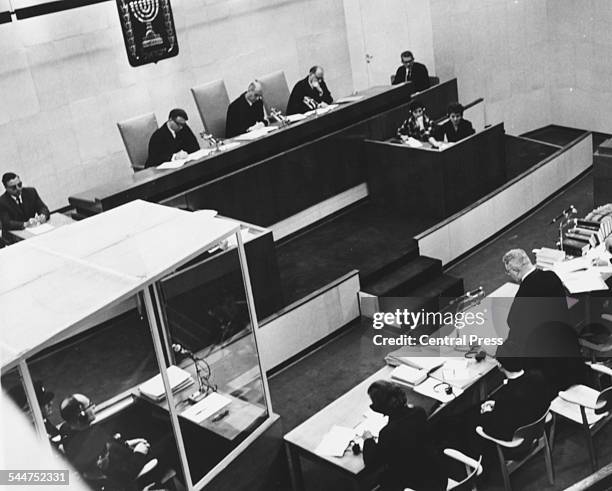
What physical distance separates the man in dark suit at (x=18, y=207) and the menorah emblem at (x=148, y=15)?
2367mm

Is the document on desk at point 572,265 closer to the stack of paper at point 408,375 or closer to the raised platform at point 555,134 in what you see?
the stack of paper at point 408,375

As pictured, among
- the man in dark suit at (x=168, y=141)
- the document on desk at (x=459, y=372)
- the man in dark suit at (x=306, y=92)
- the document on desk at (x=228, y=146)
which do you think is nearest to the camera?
the document on desk at (x=459, y=372)

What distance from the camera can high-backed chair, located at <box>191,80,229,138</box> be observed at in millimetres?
9930

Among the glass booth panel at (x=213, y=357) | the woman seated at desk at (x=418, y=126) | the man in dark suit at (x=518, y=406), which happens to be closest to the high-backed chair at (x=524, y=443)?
the man in dark suit at (x=518, y=406)

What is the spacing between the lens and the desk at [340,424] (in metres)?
4.98

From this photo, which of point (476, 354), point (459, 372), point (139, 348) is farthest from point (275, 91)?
point (459, 372)

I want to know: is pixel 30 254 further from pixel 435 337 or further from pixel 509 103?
pixel 509 103

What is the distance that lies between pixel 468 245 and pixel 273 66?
4283 mm

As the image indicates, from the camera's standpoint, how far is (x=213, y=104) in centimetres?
1002

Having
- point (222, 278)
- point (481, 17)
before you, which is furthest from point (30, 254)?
point (481, 17)

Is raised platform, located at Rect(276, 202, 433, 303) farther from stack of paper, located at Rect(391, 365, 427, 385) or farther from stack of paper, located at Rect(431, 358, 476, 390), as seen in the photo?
stack of paper, located at Rect(431, 358, 476, 390)

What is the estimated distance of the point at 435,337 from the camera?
630 cm

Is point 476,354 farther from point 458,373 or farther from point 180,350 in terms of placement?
point 180,350

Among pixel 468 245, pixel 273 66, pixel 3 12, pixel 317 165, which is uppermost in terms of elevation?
pixel 3 12
